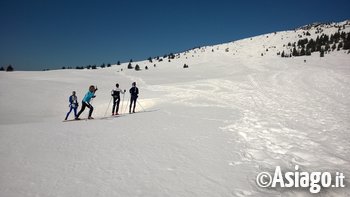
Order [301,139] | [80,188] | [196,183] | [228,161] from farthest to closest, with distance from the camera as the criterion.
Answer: [301,139] < [228,161] < [196,183] < [80,188]

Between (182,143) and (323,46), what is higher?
(323,46)

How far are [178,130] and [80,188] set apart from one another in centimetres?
493

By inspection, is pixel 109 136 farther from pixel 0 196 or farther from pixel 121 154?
pixel 0 196

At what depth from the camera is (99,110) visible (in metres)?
16.7

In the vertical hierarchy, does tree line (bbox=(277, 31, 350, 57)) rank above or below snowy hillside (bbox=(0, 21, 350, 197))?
above

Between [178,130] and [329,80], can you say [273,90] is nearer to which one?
[329,80]

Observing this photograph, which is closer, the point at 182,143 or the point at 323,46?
the point at 182,143

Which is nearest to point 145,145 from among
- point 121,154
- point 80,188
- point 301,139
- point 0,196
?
point 121,154

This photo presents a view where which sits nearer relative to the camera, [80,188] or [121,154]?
[80,188]

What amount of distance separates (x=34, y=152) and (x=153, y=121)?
5308mm

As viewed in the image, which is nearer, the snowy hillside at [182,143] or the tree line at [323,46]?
the snowy hillside at [182,143]

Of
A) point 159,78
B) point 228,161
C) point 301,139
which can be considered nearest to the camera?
point 228,161

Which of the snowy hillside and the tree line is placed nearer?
the snowy hillside

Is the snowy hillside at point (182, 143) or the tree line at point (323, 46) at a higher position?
the tree line at point (323, 46)
